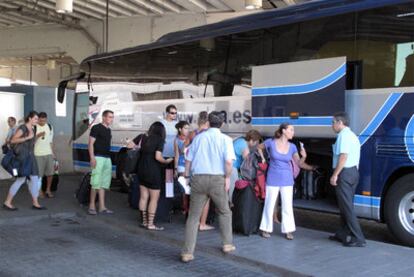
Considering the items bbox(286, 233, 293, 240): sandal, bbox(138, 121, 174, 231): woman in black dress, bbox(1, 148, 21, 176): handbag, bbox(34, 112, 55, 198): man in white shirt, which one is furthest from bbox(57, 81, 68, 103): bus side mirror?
bbox(286, 233, 293, 240): sandal

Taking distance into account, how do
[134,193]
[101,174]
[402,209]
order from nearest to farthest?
[402,209], [134,193], [101,174]

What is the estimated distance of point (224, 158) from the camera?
6.43 meters

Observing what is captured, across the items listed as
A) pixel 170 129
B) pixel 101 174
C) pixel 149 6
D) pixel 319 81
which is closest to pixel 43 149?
pixel 101 174

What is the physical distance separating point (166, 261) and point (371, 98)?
3.51 m

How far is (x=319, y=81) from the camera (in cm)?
779

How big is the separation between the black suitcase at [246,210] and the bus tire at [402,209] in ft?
5.91

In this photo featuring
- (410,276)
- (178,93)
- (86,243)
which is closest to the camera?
(410,276)

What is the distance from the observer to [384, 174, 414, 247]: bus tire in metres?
7.00

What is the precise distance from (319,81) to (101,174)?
412 cm

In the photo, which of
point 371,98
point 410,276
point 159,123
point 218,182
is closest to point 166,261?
point 218,182

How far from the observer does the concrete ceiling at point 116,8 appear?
17719 mm

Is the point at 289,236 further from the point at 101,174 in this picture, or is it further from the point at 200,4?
the point at 200,4

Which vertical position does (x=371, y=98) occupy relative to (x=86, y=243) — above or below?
above

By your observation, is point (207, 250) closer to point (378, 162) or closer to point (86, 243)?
point (86, 243)
